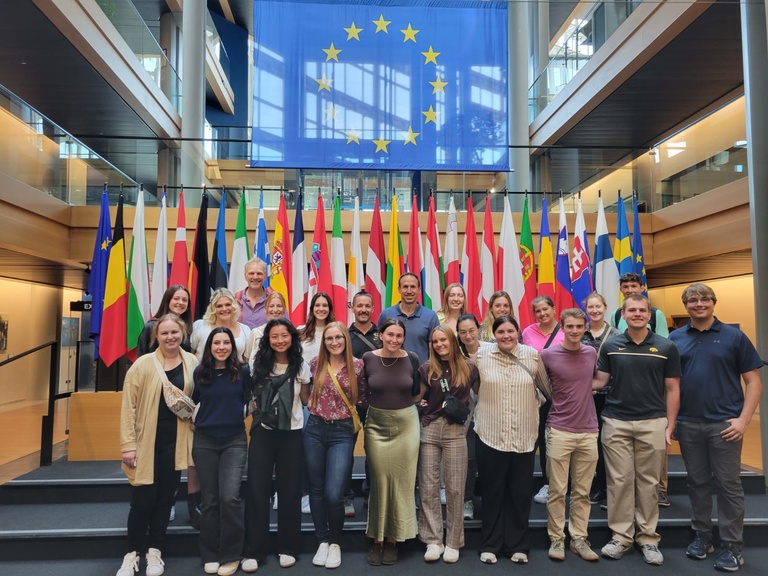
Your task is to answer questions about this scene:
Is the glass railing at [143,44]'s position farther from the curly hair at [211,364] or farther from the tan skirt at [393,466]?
the tan skirt at [393,466]

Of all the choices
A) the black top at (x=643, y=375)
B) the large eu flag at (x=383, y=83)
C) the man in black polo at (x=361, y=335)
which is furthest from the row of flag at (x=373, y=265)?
the black top at (x=643, y=375)

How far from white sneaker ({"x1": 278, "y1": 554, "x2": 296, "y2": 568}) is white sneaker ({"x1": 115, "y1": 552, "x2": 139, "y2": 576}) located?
85cm

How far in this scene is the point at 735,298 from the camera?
34.0 ft

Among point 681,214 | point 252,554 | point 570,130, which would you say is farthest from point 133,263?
point 570,130

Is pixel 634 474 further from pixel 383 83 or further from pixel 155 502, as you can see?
pixel 383 83

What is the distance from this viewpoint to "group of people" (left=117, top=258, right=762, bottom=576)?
Result: 332 cm

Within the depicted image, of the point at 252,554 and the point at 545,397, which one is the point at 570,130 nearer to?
the point at 545,397

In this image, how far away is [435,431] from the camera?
11.4ft

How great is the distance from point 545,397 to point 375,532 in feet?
4.64

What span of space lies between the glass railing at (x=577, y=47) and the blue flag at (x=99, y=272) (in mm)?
7910

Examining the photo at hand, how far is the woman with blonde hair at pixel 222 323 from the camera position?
3.79 m

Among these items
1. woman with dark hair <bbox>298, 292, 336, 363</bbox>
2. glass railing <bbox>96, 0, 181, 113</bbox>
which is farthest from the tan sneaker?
glass railing <bbox>96, 0, 181, 113</bbox>

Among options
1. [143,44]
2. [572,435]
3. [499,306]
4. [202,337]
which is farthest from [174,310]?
[143,44]

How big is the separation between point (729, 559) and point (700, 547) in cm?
17
